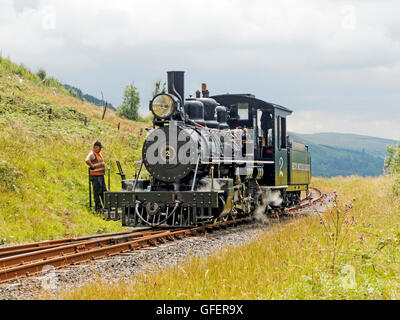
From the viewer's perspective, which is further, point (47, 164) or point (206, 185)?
point (47, 164)

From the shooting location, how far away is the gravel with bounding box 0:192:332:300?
6621 millimetres

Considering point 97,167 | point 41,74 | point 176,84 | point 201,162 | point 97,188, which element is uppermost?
point 41,74

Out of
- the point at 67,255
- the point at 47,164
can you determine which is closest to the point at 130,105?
the point at 47,164

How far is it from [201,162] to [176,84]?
6.49 ft

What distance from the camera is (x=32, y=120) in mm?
22578

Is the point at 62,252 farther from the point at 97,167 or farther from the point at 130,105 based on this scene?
the point at 130,105

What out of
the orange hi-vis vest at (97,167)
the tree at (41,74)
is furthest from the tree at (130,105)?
the orange hi-vis vest at (97,167)

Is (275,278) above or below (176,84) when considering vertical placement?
below

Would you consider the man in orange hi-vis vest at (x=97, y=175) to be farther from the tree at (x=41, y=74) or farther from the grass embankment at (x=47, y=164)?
the tree at (x=41, y=74)

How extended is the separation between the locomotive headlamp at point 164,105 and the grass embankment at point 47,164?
12.3 feet

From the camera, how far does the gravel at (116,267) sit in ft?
21.7

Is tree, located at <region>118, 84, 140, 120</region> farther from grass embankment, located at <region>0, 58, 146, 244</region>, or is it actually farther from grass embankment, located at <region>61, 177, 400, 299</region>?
grass embankment, located at <region>61, 177, 400, 299</region>

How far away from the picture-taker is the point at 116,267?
8.05 meters
